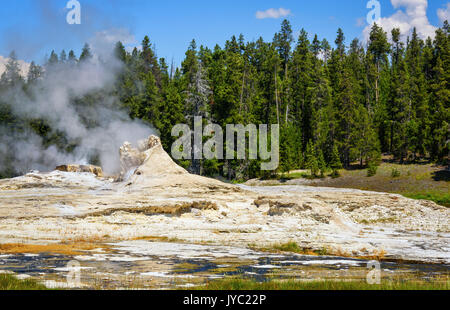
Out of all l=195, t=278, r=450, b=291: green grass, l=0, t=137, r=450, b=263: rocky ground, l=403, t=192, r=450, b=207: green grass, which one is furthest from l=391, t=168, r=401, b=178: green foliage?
l=195, t=278, r=450, b=291: green grass

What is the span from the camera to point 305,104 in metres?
71.2

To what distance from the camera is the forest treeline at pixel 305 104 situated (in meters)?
58.0

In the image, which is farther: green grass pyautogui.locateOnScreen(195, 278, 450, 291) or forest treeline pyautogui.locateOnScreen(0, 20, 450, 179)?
forest treeline pyautogui.locateOnScreen(0, 20, 450, 179)

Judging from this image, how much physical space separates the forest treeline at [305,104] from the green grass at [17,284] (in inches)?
1731

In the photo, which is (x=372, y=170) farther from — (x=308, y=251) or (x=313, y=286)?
(x=313, y=286)

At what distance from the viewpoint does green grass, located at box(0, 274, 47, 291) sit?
934cm

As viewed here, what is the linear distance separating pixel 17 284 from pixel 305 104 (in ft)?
212

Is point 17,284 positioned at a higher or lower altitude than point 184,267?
higher

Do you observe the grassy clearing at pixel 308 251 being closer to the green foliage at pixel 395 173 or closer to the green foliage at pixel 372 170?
the green foliage at pixel 395 173

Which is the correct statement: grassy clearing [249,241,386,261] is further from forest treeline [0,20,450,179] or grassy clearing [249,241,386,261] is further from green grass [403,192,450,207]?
forest treeline [0,20,450,179]

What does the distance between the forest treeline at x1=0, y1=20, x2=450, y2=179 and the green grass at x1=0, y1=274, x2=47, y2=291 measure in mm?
43963

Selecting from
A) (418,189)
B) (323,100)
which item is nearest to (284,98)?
(323,100)

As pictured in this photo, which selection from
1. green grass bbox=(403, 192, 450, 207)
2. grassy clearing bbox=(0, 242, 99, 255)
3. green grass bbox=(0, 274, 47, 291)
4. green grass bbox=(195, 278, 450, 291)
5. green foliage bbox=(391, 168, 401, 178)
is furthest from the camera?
green foliage bbox=(391, 168, 401, 178)

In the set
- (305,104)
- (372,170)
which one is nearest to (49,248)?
(372,170)
